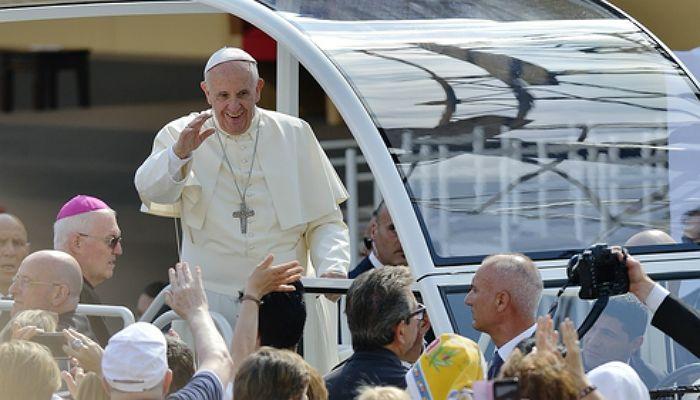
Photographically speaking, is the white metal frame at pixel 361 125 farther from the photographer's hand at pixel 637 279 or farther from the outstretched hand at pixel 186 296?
the outstretched hand at pixel 186 296

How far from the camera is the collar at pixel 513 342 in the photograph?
6.71m

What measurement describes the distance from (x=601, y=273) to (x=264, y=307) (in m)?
1.19

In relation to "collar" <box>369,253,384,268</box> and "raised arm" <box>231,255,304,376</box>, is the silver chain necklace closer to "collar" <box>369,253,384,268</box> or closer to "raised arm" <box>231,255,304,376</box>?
"raised arm" <box>231,255,304,376</box>

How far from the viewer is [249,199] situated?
8266mm

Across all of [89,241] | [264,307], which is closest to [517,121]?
[264,307]

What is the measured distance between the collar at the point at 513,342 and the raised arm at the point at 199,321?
3.07 ft

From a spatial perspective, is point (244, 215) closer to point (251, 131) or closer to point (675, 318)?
point (251, 131)

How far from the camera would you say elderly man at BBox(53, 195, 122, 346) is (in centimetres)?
806

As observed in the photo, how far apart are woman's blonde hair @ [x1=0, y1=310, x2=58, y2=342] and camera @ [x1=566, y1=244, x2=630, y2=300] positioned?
6.25 feet

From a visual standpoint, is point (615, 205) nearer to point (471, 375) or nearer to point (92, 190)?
point (471, 375)

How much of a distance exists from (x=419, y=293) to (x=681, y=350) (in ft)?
3.31

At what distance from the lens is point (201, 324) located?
636 cm

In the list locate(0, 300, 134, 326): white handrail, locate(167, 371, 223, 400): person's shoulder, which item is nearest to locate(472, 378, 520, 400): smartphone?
locate(167, 371, 223, 400): person's shoulder

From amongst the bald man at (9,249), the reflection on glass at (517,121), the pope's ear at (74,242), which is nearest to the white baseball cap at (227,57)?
the reflection on glass at (517,121)
